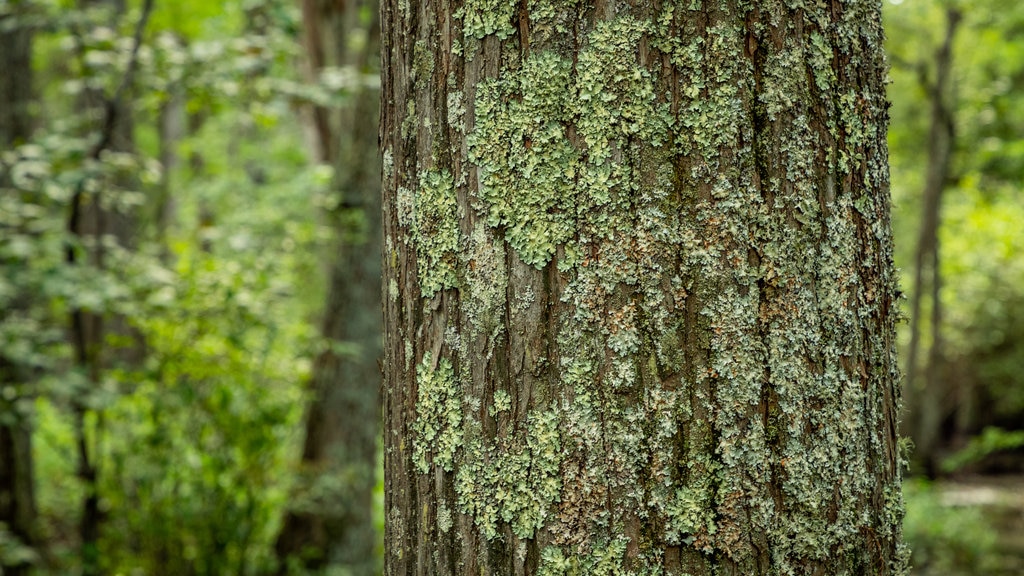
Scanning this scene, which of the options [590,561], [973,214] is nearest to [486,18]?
[590,561]

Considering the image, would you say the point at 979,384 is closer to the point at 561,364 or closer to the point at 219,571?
the point at 219,571

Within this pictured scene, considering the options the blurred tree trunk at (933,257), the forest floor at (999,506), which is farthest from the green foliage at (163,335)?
the blurred tree trunk at (933,257)

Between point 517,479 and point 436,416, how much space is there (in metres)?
0.15

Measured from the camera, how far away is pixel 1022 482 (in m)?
11.0

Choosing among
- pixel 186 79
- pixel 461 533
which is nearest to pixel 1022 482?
pixel 186 79

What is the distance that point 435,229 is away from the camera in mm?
1113

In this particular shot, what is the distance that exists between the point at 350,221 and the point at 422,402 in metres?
3.72

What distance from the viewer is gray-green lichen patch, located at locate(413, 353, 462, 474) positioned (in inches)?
43.3

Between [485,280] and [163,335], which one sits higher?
[485,280]

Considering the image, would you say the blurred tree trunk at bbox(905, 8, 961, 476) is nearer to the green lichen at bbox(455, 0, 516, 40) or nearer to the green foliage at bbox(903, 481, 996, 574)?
the green foliage at bbox(903, 481, 996, 574)

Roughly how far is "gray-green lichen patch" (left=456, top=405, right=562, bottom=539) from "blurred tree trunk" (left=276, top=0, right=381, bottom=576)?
362 centimetres

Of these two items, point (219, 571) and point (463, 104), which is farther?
point (219, 571)

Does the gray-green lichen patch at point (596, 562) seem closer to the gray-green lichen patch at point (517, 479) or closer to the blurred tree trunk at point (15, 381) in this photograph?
the gray-green lichen patch at point (517, 479)

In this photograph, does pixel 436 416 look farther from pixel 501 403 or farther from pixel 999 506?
pixel 999 506
